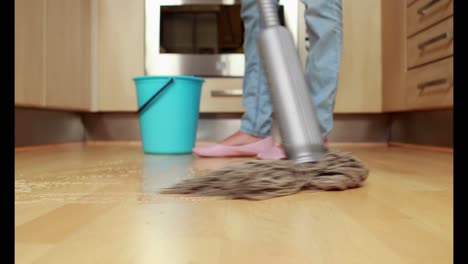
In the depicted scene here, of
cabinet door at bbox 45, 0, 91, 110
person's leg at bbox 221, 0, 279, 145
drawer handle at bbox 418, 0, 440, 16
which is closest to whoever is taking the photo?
person's leg at bbox 221, 0, 279, 145

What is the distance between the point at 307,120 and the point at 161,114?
81cm

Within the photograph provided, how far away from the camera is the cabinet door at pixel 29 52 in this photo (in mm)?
1518

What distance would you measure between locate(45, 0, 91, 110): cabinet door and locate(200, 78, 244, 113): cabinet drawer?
0.56 metres

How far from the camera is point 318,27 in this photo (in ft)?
3.34

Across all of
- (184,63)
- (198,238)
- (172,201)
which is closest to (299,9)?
(184,63)

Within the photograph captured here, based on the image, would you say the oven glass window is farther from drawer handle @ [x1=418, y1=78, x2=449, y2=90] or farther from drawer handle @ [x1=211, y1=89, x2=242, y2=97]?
drawer handle @ [x1=418, y1=78, x2=449, y2=90]

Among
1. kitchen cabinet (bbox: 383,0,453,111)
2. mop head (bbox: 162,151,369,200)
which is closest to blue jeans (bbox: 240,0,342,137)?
mop head (bbox: 162,151,369,200)

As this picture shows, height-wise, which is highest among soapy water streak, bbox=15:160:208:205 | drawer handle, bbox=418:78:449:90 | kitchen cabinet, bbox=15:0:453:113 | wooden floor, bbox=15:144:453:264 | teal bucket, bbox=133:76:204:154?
kitchen cabinet, bbox=15:0:453:113

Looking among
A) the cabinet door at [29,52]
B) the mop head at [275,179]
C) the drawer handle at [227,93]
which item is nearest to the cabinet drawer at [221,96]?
the drawer handle at [227,93]

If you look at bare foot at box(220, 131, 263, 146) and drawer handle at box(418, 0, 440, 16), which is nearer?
bare foot at box(220, 131, 263, 146)

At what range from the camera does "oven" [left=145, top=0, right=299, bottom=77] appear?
2133mm

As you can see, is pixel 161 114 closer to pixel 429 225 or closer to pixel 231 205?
pixel 231 205
